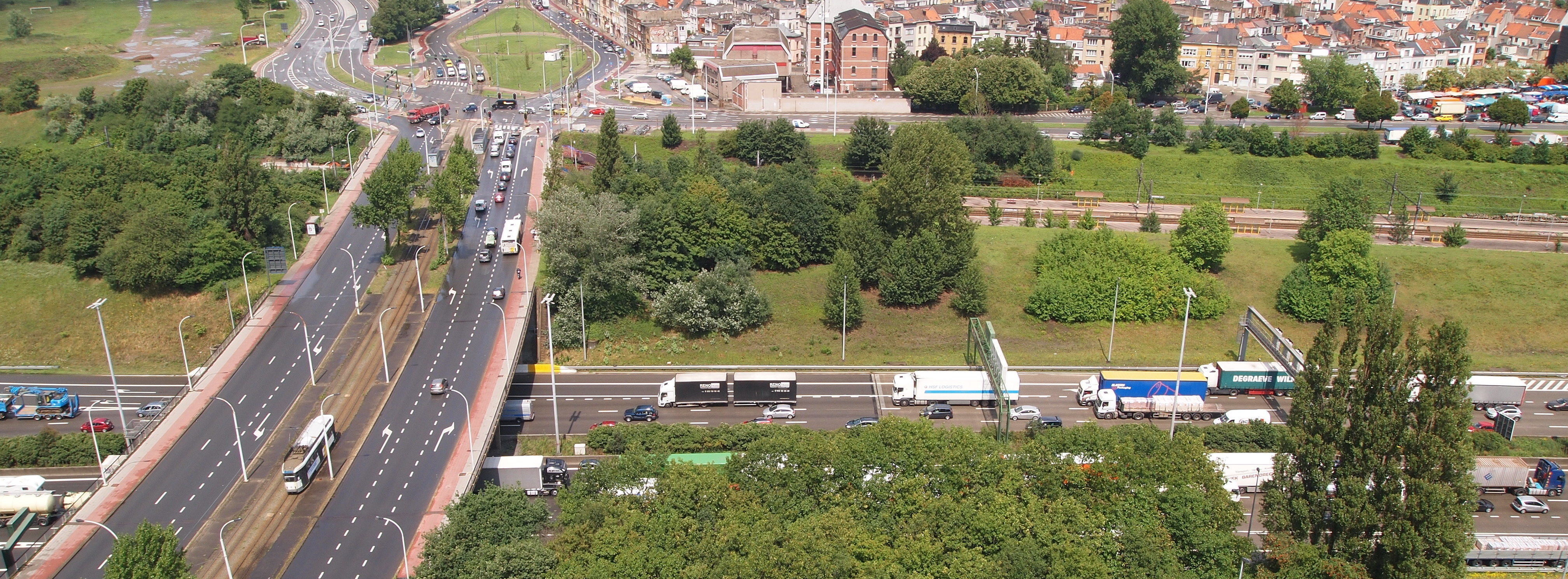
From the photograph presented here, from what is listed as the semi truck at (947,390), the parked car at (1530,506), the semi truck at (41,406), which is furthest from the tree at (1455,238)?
the semi truck at (41,406)

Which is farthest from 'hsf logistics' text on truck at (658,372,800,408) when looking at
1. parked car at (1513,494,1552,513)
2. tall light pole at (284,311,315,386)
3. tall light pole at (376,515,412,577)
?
parked car at (1513,494,1552,513)

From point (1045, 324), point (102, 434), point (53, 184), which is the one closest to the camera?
point (102, 434)

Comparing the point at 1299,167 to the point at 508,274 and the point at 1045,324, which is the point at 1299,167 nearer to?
the point at 1045,324

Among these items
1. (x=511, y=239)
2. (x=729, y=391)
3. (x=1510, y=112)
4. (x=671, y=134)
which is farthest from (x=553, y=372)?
(x=1510, y=112)

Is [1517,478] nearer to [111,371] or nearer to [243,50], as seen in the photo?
[111,371]

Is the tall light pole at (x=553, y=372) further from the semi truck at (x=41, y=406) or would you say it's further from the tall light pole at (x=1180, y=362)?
the tall light pole at (x=1180, y=362)

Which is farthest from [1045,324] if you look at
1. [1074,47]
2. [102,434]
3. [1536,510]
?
[1074,47]
